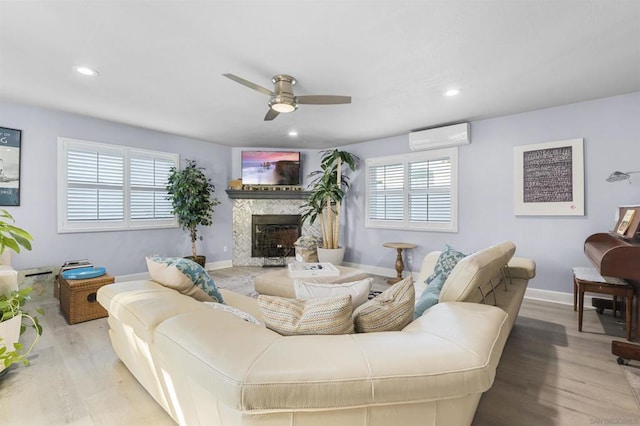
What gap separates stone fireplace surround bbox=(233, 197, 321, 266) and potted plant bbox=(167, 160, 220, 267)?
87 centimetres

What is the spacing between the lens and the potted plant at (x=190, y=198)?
4.80m

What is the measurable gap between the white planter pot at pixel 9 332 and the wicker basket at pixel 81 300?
3.10 feet

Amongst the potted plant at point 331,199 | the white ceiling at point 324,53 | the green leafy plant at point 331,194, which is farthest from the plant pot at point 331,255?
the white ceiling at point 324,53

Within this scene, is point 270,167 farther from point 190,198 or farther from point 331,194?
point 190,198

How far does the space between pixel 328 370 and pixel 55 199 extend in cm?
478

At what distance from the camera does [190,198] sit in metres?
4.82

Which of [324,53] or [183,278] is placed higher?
[324,53]

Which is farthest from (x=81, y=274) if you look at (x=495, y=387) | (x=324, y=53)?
(x=495, y=387)

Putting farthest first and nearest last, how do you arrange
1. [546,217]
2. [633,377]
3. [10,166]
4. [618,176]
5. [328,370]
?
[546,217] < [10,166] < [618,176] < [633,377] < [328,370]

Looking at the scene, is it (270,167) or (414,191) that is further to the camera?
(270,167)

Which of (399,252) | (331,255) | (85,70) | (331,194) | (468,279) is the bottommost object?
(331,255)

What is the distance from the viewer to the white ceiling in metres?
1.91

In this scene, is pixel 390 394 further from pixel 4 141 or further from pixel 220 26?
pixel 4 141

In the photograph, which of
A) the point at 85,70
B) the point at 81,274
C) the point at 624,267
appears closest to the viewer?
the point at 624,267
